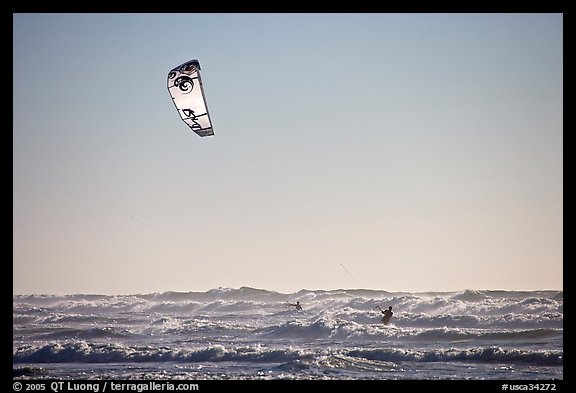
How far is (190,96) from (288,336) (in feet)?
10.8

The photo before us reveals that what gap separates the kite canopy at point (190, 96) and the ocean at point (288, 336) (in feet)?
7.86

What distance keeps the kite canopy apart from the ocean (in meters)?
2.40

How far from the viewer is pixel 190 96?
9359 mm

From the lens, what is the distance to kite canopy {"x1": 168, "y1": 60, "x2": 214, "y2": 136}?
914 centimetres

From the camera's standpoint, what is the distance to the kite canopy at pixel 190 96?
9141mm

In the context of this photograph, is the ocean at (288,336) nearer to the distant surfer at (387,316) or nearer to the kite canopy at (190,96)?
the distant surfer at (387,316)
